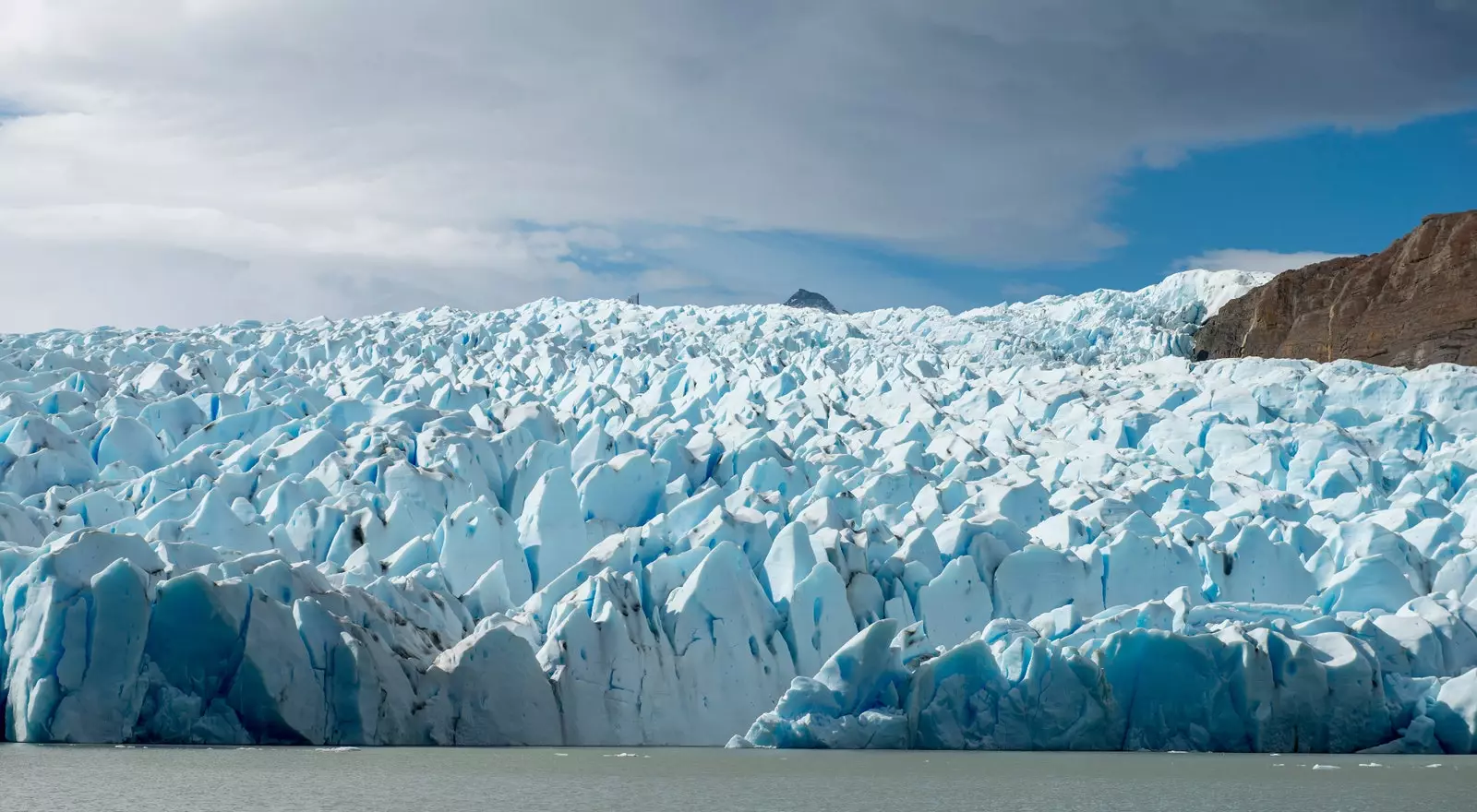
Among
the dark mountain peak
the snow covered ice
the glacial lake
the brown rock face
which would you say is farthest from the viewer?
the dark mountain peak

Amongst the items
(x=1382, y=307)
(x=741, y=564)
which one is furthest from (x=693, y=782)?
(x=1382, y=307)

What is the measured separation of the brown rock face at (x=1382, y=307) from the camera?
1083 inches

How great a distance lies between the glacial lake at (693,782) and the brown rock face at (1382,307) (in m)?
18.6

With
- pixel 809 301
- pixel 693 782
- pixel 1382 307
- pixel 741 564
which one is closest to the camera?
pixel 693 782

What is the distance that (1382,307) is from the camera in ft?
97.2

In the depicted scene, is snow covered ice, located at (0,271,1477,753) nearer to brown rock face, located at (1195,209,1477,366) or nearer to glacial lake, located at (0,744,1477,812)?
glacial lake, located at (0,744,1477,812)

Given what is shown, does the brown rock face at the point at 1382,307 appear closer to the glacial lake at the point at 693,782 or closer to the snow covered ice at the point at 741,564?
the snow covered ice at the point at 741,564

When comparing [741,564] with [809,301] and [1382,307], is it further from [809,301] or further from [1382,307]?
[809,301]

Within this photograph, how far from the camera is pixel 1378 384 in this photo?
23000 millimetres

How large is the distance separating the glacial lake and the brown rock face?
1865 centimetres

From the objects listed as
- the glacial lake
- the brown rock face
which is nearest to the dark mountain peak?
the brown rock face

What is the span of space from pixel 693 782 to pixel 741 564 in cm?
424

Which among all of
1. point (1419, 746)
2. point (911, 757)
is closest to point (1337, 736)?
point (1419, 746)

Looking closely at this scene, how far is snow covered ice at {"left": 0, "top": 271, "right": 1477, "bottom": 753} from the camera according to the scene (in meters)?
11.4
